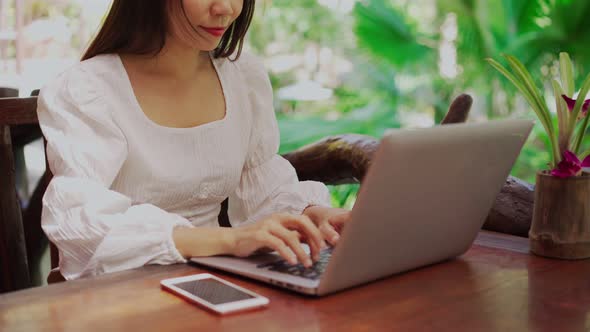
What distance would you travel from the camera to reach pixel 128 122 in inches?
56.9

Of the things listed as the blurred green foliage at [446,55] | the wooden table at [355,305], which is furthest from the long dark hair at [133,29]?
the blurred green foliage at [446,55]

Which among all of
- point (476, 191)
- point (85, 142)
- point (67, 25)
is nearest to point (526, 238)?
point (476, 191)

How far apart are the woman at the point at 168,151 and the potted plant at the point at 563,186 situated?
32cm

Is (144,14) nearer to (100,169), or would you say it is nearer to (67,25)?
(100,169)

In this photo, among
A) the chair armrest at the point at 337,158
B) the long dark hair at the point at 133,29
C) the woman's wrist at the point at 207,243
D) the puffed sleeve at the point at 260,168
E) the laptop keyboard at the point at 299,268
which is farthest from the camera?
the chair armrest at the point at 337,158

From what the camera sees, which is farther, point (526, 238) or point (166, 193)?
point (166, 193)

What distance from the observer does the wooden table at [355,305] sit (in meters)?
0.87

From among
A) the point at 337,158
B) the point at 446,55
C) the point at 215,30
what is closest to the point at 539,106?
the point at 215,30

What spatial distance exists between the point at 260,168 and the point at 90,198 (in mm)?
533

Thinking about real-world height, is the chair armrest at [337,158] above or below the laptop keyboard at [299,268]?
below

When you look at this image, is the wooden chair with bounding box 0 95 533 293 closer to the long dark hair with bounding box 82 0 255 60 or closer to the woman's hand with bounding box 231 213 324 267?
Result: the long dark hair with bounding box 82 0 255 60

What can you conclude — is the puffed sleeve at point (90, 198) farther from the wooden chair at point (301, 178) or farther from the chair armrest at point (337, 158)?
the chair armrest at point (337, 158)

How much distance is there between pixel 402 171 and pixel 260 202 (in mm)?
781

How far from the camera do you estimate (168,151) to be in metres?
1.50
